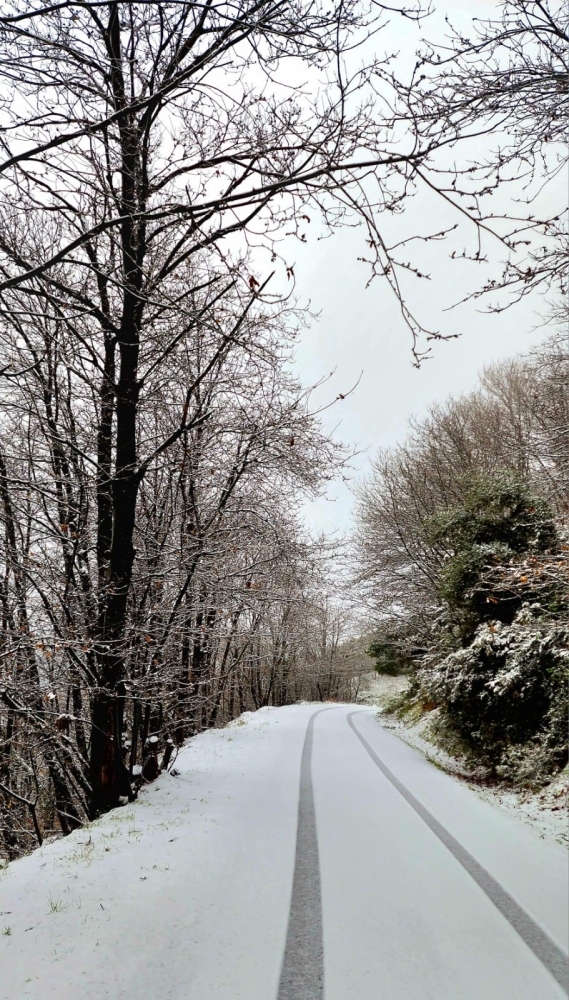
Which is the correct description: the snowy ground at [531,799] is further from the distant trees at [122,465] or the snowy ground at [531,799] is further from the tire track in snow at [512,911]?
the distant trees at [122,465]

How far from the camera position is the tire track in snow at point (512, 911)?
11.8ft

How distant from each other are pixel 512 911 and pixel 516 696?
5249 mm

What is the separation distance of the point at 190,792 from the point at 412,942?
4.38 m

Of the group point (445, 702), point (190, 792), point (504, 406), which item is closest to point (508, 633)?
A: point (445, 702)

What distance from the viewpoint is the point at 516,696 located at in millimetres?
9070

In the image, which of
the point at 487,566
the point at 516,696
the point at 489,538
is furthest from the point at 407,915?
the point at 489,538

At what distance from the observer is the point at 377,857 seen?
5.44m

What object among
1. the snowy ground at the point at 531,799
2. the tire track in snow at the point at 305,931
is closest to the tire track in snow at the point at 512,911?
the snowy ground at the point at 531,799

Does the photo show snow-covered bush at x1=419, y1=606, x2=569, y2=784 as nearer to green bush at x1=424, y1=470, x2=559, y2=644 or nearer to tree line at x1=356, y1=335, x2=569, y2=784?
tree line at x1=356, y1=335, x2=569, y2=784

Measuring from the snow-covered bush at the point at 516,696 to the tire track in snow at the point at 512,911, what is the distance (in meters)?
2.75

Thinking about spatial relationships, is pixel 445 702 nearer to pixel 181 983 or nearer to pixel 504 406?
pixel 181 983

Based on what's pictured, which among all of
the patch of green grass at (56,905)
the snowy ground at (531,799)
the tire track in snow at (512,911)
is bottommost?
the snowy ground at (531,799)

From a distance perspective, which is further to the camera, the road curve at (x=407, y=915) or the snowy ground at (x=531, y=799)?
the snowy ground at (x=531, y=799)

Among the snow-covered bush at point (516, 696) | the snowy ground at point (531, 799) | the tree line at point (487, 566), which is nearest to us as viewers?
the snowy ground at point (531, 799)
